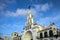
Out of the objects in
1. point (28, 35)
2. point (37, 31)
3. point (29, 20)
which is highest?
point (29, 20)

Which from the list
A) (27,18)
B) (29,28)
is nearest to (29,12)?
(27,18)

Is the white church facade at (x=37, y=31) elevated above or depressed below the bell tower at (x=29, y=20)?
below

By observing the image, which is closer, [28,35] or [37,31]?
[37,31]

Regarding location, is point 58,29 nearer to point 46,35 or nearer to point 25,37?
point 46,35

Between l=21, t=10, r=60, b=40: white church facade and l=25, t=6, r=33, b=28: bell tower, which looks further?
l=25, t=6, r=33, b=28: bell tower

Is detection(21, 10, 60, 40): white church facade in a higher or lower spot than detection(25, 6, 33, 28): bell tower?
lower

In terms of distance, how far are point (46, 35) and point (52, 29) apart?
3.57 metres

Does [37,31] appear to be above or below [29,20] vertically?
below

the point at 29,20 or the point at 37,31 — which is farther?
the point at 29,20

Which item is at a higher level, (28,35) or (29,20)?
(29,20)

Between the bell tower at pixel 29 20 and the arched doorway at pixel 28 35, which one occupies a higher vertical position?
the bell tower at pixel 29 20

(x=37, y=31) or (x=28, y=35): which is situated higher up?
(x=37, y=31)

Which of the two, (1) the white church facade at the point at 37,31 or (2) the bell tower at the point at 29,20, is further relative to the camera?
(2) the bell tower at the point at 29,20

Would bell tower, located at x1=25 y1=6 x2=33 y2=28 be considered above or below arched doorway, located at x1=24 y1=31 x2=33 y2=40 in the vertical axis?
above
